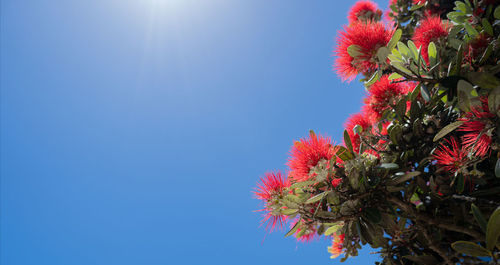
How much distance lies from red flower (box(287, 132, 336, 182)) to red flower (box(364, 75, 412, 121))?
57 cm

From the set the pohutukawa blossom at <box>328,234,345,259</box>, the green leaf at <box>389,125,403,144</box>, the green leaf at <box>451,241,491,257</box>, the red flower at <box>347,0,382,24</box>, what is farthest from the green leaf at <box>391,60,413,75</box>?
the red flower at <box>347,0,382,24</box>

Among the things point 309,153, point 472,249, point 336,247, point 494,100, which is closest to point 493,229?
point 472,249

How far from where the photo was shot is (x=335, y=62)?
4.57ft

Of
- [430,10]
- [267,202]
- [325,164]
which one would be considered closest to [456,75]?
[325,164]

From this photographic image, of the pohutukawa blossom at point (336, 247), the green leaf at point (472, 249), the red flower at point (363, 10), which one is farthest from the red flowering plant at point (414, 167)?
the red flower at point (363, 10)

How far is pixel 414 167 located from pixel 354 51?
62cm

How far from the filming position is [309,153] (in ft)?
3.96

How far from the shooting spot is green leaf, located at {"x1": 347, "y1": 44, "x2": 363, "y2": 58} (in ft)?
4.01

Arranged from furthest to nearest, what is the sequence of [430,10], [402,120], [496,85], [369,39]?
[430,10] → [402,120] → [369,39] → [496,85]

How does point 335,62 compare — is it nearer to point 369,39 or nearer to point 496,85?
point 369,39

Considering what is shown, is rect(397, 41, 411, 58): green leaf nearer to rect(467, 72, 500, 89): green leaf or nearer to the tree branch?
rect(467, 72, 500, 89): green leaf

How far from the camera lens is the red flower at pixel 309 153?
1.20 m

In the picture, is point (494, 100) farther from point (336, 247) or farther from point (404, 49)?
point (336, 247)

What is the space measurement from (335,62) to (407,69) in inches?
12.6
